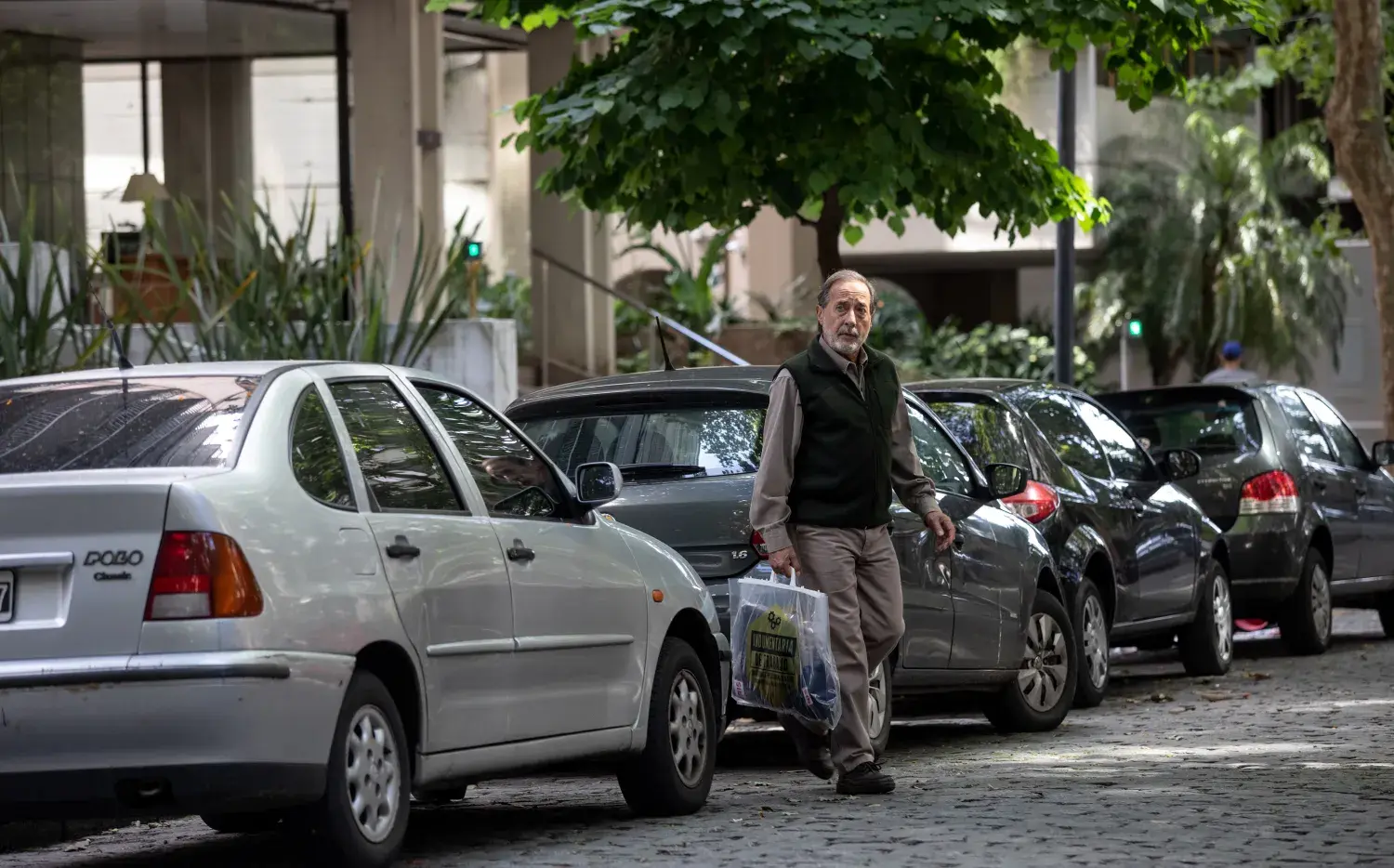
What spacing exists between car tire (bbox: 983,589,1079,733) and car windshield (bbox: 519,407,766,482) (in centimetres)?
243

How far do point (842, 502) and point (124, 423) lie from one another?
9.64 feet

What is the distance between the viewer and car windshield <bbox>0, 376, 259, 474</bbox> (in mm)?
6500

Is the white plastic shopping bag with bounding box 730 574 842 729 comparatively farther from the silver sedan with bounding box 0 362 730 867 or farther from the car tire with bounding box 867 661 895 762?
the car tire with bounding box 867 661 895 762

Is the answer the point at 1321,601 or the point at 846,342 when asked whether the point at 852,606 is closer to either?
the point at 846,342

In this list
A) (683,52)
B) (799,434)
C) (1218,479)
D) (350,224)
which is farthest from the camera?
(350,224)

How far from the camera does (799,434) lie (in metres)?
8.68

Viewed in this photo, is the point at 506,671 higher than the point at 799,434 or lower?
lower

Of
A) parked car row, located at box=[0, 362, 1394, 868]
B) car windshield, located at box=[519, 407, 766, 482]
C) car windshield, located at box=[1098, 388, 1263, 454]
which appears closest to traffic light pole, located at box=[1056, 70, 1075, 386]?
car windshield, located at box=[1098, 388, 1263, 454]

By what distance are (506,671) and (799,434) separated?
73.1 inches

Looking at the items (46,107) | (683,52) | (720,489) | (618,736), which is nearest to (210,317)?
(683,52)

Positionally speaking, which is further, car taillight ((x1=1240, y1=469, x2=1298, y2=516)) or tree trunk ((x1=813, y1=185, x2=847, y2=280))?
tree trunk ((x1=813, y1=185, x2=847, y2=280))

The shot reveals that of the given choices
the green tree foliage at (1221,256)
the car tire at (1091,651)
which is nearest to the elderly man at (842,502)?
the car tire at (1091,651)

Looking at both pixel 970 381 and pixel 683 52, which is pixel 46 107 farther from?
pixel 970 381

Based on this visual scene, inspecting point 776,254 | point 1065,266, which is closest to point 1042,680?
point 1065,266
